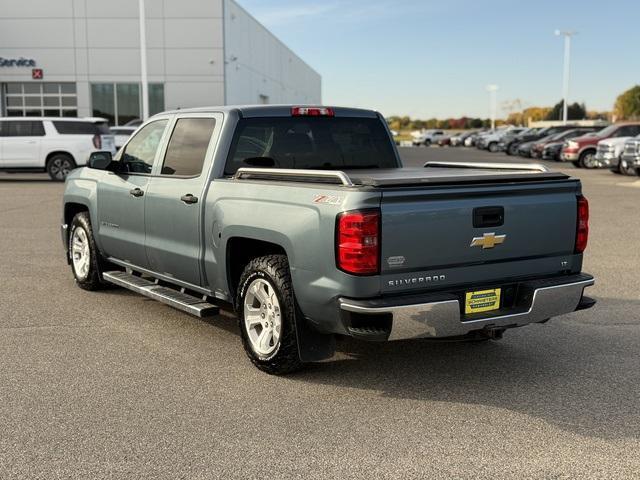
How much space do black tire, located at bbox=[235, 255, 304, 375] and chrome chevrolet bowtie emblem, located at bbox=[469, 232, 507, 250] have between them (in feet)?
4.06

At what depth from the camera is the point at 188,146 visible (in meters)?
6.32

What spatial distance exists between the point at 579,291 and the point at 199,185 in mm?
2930

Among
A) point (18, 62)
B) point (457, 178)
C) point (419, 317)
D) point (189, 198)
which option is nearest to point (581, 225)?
point (457, 178)

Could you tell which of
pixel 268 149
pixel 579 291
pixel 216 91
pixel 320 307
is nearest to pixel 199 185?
pixel 268 149

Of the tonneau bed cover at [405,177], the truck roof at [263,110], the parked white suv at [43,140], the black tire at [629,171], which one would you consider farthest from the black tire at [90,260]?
the black tire at [629,171]

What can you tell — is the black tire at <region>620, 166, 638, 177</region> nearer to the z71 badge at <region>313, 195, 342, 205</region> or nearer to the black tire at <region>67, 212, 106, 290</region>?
the black tire at <region>67, 212, 106, 290</region>

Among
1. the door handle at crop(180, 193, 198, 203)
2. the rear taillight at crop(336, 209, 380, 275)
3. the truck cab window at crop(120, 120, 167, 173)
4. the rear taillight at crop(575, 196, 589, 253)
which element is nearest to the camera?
the rear taillight at crop(336, 209, 380, 275)

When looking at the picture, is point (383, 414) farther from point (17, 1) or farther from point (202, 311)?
point (17, 1)

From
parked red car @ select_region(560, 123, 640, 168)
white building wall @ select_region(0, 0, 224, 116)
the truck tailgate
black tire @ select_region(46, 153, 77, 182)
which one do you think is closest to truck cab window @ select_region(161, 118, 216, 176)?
the truck tailgate

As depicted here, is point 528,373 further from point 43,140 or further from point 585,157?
point 585,157

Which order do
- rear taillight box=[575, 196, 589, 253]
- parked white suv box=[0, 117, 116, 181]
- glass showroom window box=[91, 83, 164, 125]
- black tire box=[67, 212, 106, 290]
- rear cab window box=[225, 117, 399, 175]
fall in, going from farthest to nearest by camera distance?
glass showroom window box=[91, 83, 164, 125]
parked white suv box=[0, 117, 116, 181]
black tire box=[67, 212, 106, 290]
rear cab window box=[225, 117, 399, 175]
rear taillight box=[575, 196, 589, 253]

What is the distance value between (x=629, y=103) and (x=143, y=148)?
111847mm

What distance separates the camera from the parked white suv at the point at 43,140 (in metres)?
22.7

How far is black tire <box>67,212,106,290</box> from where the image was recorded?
770 cm
